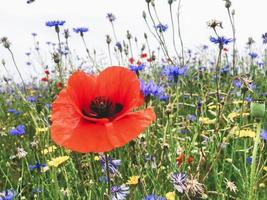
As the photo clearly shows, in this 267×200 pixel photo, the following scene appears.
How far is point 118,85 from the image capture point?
1061 millimetres

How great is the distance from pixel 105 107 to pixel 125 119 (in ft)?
0.33

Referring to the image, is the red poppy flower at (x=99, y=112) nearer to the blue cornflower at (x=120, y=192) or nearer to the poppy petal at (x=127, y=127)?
the poppy petal at (x=127, y=127)

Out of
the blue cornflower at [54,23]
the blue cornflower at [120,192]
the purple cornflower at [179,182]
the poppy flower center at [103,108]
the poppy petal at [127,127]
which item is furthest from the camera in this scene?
the blue cornflower at [54,23]

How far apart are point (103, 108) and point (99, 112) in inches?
0.5

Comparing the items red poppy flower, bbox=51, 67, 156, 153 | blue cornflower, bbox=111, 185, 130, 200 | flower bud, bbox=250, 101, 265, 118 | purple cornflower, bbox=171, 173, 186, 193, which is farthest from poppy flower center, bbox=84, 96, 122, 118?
blue cornflower, bbox=111, 185, 130, 200

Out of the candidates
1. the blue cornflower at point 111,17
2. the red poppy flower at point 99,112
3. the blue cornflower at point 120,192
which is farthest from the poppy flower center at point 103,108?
the blue cornflower at point 111,17

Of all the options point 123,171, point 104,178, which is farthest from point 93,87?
point 123,171

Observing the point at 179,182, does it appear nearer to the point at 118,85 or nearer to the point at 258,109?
the point at 258,109

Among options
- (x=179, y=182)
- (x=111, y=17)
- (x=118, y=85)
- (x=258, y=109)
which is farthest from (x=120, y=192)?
(x=111, y=17)

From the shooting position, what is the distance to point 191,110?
4.43 m

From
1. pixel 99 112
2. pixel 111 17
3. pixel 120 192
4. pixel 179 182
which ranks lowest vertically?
pixel 120 192

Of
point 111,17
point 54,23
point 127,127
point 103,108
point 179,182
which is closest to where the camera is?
point 127,127

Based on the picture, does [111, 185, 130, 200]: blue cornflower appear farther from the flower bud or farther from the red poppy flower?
the red poppy flower

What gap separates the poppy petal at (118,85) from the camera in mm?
1030
